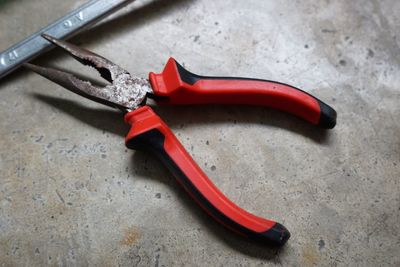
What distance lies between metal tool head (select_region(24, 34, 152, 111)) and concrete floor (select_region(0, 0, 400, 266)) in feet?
0.41

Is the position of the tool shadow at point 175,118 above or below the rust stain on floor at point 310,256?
above


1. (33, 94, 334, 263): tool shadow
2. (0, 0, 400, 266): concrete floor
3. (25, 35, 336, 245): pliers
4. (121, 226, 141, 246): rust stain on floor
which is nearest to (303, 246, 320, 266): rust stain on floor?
(0, 0, 400, 266): concrete floor

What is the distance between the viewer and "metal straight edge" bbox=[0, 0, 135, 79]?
112 centimetres

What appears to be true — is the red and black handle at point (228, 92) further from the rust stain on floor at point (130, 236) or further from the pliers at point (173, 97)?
the rust stain on floor at point (130, 236)

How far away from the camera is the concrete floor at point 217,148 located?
1015 millimetres

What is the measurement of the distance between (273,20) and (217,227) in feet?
2.16

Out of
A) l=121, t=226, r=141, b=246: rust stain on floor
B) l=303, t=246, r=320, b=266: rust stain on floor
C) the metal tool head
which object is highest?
the metal tool head

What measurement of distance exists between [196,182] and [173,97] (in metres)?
→ 0.24

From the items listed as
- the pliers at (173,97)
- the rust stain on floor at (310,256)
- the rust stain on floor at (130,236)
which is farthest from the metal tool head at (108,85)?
the rust stain on floor at (310,256)

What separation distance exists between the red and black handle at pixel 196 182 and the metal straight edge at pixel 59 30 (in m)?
0.36

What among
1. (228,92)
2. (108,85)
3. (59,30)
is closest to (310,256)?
(228,92)

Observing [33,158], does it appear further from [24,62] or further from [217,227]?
[217,227]

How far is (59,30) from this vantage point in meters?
1.15

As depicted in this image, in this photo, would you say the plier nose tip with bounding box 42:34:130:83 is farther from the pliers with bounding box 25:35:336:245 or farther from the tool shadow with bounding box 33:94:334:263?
the tool shadow with bounding box 33:94:334:263
